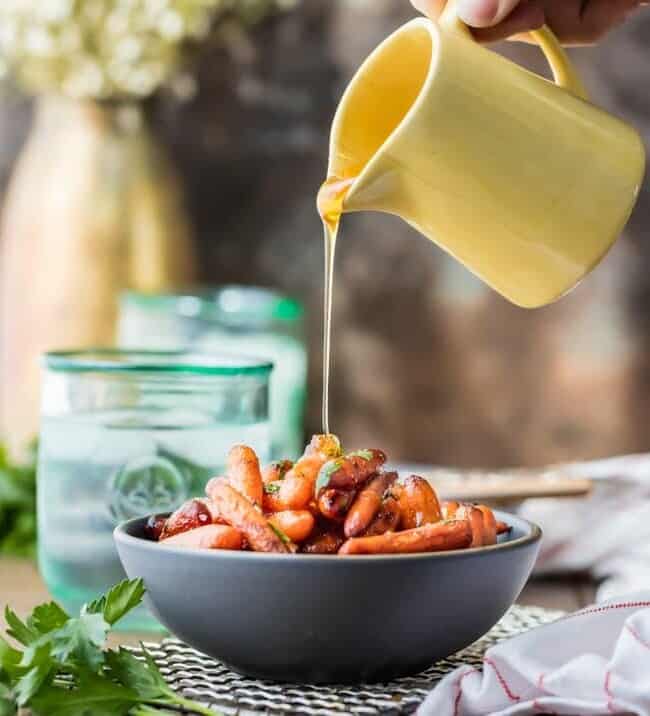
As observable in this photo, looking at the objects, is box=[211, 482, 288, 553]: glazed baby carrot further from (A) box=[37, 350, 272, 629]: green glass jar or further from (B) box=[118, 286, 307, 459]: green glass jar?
(B) box=[118, 286, 307, 459]: green glass jar

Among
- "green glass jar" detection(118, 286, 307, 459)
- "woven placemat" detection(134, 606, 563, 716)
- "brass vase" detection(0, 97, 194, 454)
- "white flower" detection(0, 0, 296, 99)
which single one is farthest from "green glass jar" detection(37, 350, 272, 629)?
"white flower" detection(0, 0, 296, 99)

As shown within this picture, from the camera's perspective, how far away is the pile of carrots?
0.93 metres

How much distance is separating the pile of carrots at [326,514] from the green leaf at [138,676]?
86 mm

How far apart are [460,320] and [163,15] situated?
2.51ft

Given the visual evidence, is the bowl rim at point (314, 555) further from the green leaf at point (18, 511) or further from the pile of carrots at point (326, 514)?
the green leaf at point (18, 511)

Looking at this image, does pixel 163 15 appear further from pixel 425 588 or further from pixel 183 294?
pixel 425 588

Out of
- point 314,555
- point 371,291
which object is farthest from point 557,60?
point 371,291

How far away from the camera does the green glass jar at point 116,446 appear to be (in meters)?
1.25

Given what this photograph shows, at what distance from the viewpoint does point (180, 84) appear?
8.52 ft

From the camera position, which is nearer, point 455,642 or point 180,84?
point 455,642

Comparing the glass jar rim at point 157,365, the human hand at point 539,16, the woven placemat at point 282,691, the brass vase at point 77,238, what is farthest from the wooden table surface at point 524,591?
the brass vase at point 77,238

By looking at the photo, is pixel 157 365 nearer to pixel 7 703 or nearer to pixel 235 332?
pixel 7 703

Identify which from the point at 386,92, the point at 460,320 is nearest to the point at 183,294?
the point at 460,320

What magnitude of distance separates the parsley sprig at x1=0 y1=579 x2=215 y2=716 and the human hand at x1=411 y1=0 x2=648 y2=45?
556mm
